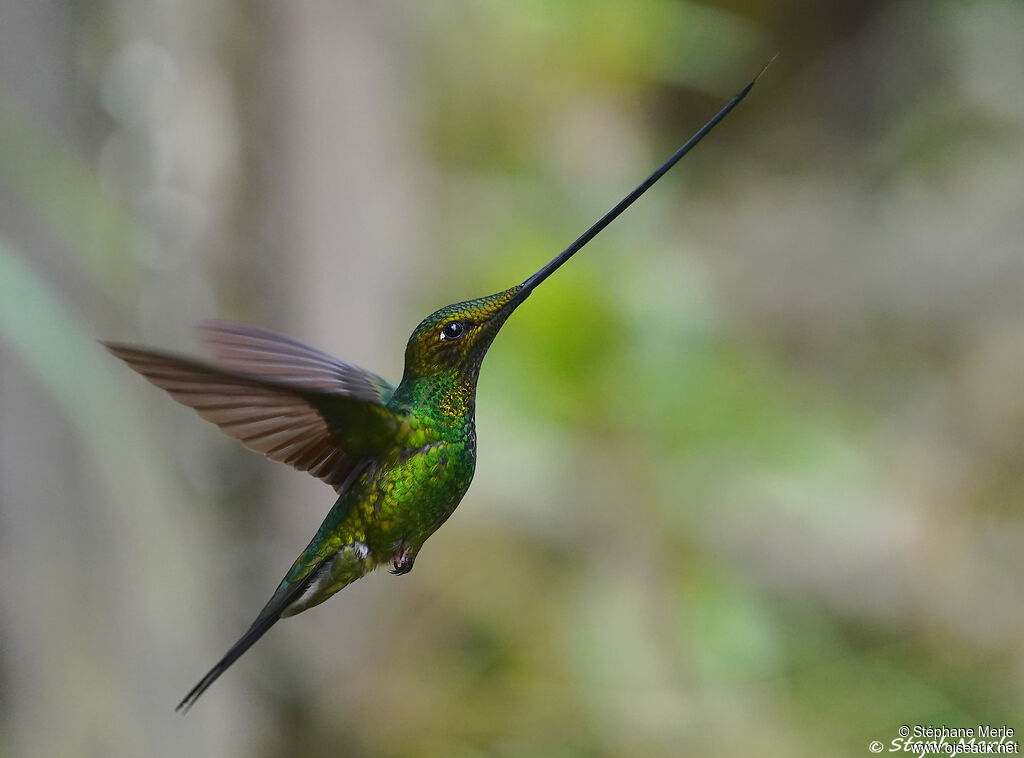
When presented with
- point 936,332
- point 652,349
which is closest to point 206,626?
point 652,349

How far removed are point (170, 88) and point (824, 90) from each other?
3188 mm

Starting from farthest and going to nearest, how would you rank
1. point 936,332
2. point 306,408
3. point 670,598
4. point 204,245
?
point 936,332, point 670,598, point 204,245, point 306,408

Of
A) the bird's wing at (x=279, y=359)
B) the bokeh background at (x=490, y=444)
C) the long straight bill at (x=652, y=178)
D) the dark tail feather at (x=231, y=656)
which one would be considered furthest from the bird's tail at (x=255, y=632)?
the bokeh background at (x=490, y=444)

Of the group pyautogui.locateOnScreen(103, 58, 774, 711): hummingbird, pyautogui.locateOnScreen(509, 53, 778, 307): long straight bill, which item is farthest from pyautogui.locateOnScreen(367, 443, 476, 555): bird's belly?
pyautogui.locateOnScreen(509, 53, 778, 307): long straight bill

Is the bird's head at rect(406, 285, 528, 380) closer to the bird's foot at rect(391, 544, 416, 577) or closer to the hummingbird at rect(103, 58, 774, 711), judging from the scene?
the hummingbird at rect(103, 58, 774, 711)

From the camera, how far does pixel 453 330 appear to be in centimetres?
61

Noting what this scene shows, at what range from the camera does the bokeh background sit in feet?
6.33

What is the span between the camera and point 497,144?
122 inches

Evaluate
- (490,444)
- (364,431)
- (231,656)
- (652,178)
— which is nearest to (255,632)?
(231,656)

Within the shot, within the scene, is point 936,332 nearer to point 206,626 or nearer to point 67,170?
point 206,626

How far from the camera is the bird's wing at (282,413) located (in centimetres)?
46

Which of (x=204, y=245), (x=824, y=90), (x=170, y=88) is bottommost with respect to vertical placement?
(x=204, y=245)

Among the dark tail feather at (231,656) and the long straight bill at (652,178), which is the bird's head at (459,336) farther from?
the dark tail feather at (231,656)

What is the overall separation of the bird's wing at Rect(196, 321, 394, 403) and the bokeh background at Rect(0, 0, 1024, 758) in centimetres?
77
